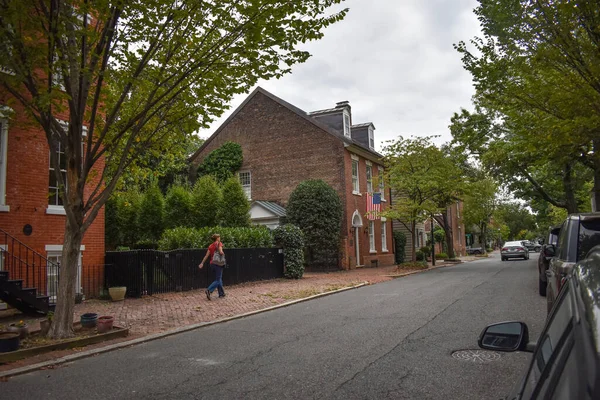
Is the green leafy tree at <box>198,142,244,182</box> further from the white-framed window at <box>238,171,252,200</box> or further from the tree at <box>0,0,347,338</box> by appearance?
the tree at <box>0,0,347,338</box>

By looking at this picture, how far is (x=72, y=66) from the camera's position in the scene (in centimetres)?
800

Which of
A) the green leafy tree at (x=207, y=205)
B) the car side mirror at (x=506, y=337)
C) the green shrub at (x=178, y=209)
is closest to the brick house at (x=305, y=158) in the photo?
the green leafy tree at (x=207, y=205)

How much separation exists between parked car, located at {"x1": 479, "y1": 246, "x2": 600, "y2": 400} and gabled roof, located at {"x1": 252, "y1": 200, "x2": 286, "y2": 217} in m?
24.0

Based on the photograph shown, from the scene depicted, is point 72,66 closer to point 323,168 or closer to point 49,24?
point 49,24

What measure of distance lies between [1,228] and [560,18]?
42.2 ft

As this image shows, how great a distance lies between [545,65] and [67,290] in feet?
32.7

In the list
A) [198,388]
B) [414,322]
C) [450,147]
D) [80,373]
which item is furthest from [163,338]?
[450,147]

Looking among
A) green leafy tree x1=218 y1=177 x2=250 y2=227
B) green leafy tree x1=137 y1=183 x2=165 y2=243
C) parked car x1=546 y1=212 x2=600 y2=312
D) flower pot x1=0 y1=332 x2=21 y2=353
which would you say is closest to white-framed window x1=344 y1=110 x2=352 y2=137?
green leafy tree x1=218 y1=177 x2=250 y2=227

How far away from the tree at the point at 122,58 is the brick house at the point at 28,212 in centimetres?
304

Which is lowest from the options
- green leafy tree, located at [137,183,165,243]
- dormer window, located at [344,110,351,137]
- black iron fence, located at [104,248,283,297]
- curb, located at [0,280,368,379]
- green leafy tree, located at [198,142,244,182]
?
curb, located at [0,280,368,379]

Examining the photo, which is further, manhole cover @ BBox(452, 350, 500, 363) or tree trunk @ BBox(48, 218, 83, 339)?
tree trunk @ BBox(48, 218, 83, 339)

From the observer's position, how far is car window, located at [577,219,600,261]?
4977 mm

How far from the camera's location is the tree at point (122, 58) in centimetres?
759

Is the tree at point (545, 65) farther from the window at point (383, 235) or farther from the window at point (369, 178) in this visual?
the window at point (383, 235)
